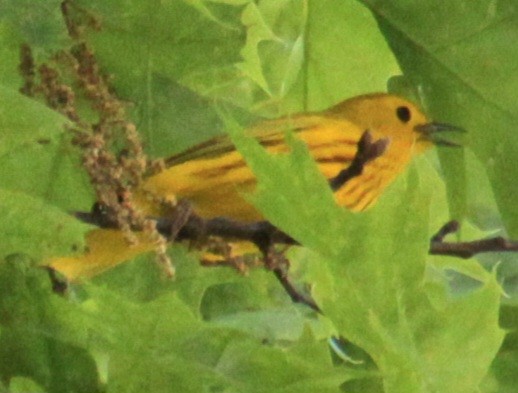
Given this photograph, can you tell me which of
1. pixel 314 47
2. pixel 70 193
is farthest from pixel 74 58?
pixel 314 47

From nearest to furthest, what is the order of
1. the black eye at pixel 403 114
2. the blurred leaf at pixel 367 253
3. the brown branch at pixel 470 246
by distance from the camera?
the blurred leaf at pixel 367 253 < the brown branch at pixel 470 246 < the black eye at pixel 403 114

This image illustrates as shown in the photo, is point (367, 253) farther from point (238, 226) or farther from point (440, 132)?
point (440, 132)

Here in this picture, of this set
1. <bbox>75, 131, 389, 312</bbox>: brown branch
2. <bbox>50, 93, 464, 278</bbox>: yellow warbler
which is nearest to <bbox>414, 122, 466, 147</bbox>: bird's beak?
<bbox>50, 93, 464, 278</bbox>: yellow warbler

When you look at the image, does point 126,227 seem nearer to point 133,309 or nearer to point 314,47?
point 133,309

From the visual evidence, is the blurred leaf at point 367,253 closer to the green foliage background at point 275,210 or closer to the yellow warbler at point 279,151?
the green foliage background at point 275,210

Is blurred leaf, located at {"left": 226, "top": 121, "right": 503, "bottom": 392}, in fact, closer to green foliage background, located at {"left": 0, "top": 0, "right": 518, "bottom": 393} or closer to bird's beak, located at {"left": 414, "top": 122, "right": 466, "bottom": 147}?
green foliage background, located at {"left": 0, "top": 0, "right": 518, "bottom": 393}

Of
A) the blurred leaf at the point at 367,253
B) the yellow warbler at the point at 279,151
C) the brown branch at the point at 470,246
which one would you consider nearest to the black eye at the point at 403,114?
the yellow warbler at the point at 279,151

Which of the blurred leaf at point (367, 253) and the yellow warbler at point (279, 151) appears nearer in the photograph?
the blurred leaf at point (367, 253)
